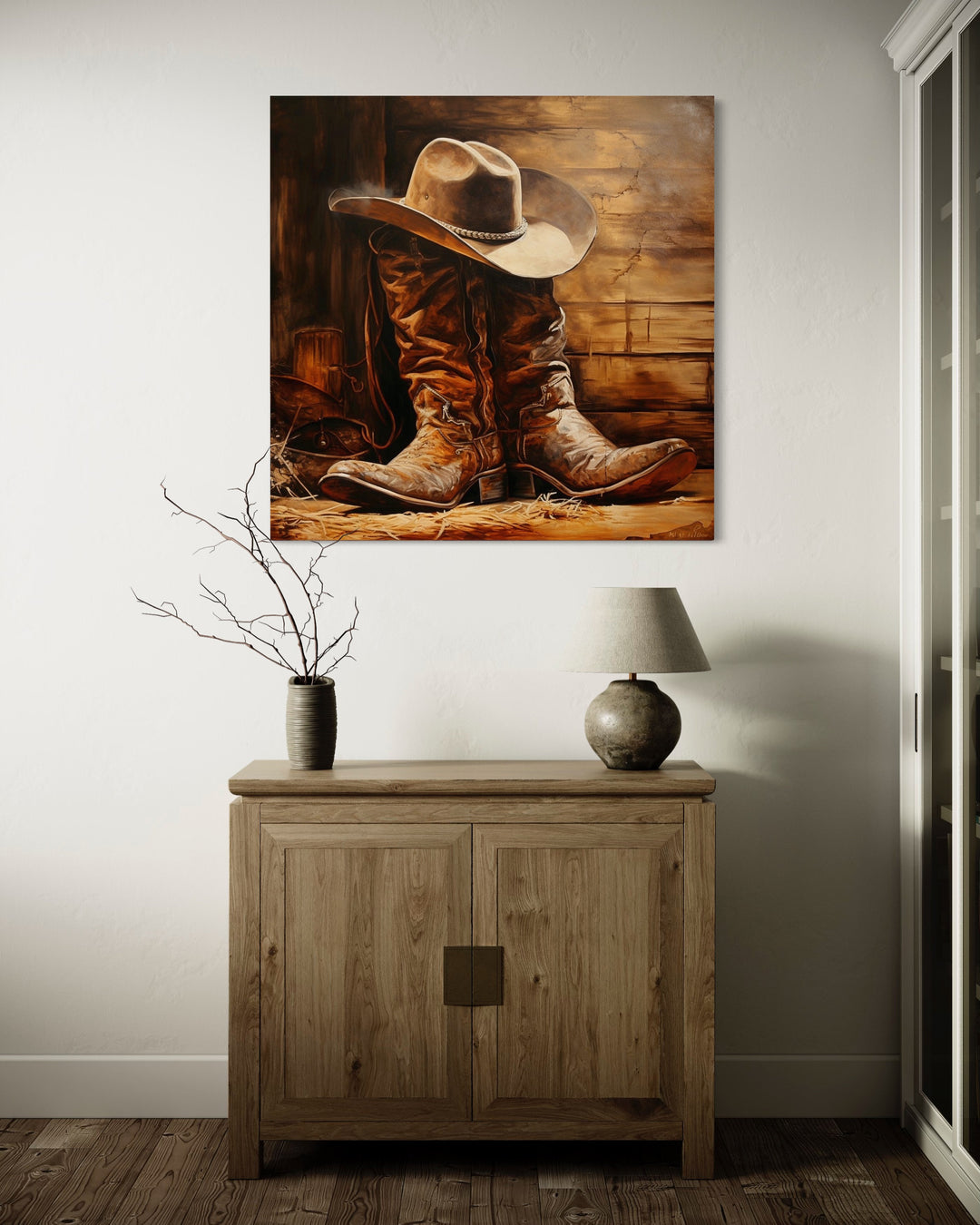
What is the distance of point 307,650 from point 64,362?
913mm

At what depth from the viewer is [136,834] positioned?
8.12 ft

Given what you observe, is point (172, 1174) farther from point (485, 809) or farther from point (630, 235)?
point (630, 235)

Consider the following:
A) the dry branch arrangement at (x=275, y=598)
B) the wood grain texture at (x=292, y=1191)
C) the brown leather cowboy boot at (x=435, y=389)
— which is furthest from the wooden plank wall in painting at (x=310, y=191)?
the wood grain texture at (x=292, y=1191)

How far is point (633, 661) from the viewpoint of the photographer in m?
2.13

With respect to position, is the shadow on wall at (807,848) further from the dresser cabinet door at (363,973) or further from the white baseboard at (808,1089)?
the dresser cabinet door at (363,973)

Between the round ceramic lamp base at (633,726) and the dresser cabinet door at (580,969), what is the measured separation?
16cm

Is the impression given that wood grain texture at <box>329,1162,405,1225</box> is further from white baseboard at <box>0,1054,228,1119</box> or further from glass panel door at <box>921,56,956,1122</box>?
glass panel door at <box>921,56,956,1122</box>

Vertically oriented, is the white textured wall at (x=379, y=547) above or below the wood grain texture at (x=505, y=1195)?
above

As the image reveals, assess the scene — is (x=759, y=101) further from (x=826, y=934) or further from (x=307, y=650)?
(x=826, y=934)

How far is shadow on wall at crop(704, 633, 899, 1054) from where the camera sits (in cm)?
245

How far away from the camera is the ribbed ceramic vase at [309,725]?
7.27 ft

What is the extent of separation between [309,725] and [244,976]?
534mm

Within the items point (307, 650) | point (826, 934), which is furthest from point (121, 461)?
point (826, 934)

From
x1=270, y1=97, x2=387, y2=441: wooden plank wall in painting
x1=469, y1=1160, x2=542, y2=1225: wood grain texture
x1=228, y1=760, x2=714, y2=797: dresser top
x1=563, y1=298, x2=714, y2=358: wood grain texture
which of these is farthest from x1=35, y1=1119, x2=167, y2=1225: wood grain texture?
x1=563, y1=298, x2=714, y2=358: wood grain texture
